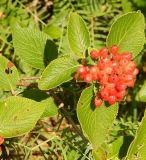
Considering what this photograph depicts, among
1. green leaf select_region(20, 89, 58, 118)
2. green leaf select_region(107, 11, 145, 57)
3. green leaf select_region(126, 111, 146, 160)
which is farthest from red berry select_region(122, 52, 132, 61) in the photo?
green leaf select_region(20, 89, 58, 118)

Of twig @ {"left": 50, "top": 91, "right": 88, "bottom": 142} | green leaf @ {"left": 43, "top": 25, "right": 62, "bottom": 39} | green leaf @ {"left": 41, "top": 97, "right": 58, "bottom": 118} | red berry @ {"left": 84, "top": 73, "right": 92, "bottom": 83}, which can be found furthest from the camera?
green leaf @ {"left": 43, "top": 25, "right": 62, "bottom": 39}

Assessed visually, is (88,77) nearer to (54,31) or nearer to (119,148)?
(119,148)

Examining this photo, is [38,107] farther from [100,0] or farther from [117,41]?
[100,0]

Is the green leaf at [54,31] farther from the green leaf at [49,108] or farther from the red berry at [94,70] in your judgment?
the red berry at [94,70]

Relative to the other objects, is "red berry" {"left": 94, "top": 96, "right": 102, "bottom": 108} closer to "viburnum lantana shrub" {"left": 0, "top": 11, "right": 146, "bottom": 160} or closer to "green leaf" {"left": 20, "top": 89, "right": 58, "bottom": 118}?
"viburnum lantana shrub" {"left": 0, "top": 11, "right": 146, "bottom": 160}

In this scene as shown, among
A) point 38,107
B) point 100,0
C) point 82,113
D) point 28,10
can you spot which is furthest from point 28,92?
point 100,0

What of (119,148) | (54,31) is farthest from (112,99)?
(54,31)
